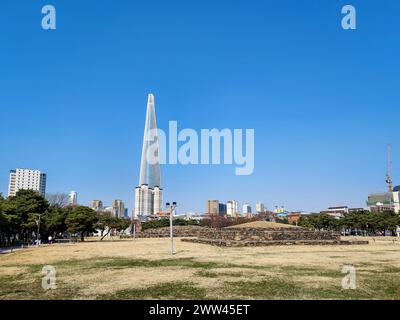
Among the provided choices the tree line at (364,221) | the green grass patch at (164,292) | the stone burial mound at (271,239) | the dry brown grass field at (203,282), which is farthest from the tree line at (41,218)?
the tree line at (364,221)

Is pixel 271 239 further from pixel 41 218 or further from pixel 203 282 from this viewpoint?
pixel 41 218

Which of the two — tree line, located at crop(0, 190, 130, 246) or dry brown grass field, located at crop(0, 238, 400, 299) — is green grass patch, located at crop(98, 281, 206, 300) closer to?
dry brown grass field, located at crop(0, 238, 400, 299)

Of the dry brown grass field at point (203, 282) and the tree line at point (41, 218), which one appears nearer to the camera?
the dry brown grass field at point (203, 282)

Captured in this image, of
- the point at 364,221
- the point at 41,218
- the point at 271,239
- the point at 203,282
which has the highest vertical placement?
the point at 41,218

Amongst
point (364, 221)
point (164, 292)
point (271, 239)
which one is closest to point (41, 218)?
point (271, 239)

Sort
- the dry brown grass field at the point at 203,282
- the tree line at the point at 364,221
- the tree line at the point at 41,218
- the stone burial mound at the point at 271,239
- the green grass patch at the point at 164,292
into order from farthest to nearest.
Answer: the tree line at the point at 364,221, the tree line at the point at 41,218, the stone burial mound at the point at 271,239, the dry brown grass field at the point at 203,282, the green grass patch at the point at 164,292

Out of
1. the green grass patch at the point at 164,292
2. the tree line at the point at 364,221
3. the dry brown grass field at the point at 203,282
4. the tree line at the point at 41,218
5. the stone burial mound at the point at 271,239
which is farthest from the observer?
the tree line at the point at 364,221

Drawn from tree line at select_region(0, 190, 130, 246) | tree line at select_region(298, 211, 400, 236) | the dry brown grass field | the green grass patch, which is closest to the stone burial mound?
tree line at select_region(0, 190, 130, 246)

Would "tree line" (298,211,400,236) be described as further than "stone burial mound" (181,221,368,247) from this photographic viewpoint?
Yes

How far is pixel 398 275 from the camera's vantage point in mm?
17938

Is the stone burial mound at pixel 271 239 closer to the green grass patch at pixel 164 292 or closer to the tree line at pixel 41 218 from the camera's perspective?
the tree line at pixel 41 218

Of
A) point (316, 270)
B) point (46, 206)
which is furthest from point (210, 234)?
point (316, 270)

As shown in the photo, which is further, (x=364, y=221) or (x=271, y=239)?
(x=364, y=221)

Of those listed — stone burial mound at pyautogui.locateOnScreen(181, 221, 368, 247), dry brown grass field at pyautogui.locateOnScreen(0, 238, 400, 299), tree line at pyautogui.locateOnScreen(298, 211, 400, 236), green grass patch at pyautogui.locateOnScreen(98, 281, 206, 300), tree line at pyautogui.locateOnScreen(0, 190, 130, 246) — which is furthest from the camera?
tree line at pyautogui.locateOnScreen(298, 211, 400, 236)
